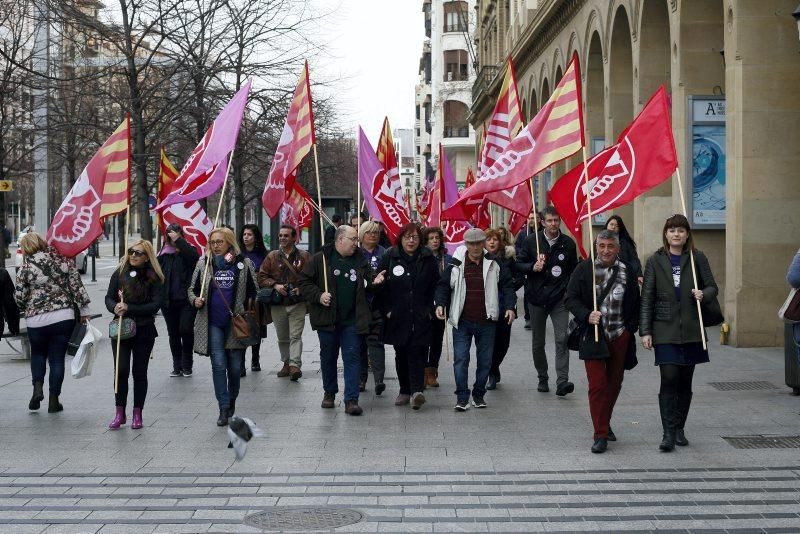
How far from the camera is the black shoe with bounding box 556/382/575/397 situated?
12086 mm

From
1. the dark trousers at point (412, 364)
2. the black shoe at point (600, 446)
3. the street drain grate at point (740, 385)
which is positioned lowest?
the street drain grate at point (740, 385)

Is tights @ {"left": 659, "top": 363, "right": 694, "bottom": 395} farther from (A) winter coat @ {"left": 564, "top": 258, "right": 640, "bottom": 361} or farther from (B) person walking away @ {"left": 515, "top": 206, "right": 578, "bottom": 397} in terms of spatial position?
(B) person walking away @ {"left": 515, "top": 206, "right": 578, "bottom": 397}

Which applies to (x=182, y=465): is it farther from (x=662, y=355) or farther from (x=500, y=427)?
(x=662, y=355)

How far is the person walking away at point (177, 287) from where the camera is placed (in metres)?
14.1

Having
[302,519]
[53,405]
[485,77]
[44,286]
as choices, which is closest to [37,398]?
[53,405]

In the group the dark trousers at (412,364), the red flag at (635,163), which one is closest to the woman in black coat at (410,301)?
the dark trousers at (412,364)

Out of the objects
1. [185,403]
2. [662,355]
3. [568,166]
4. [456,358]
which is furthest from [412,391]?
[568,166]

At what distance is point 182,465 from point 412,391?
10.6 feet

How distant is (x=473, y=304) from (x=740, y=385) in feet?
10.8

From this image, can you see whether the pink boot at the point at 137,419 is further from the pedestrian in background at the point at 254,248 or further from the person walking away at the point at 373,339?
the pedestrian in background at the point at 254,248

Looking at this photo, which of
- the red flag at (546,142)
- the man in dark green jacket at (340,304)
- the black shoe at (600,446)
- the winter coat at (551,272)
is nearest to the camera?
the black shoe at (600,446)

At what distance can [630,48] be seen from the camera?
23953mm

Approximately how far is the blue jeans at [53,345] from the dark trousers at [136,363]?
1.02 m

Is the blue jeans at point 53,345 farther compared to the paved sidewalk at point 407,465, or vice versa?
the blue jeans at point 53,345
